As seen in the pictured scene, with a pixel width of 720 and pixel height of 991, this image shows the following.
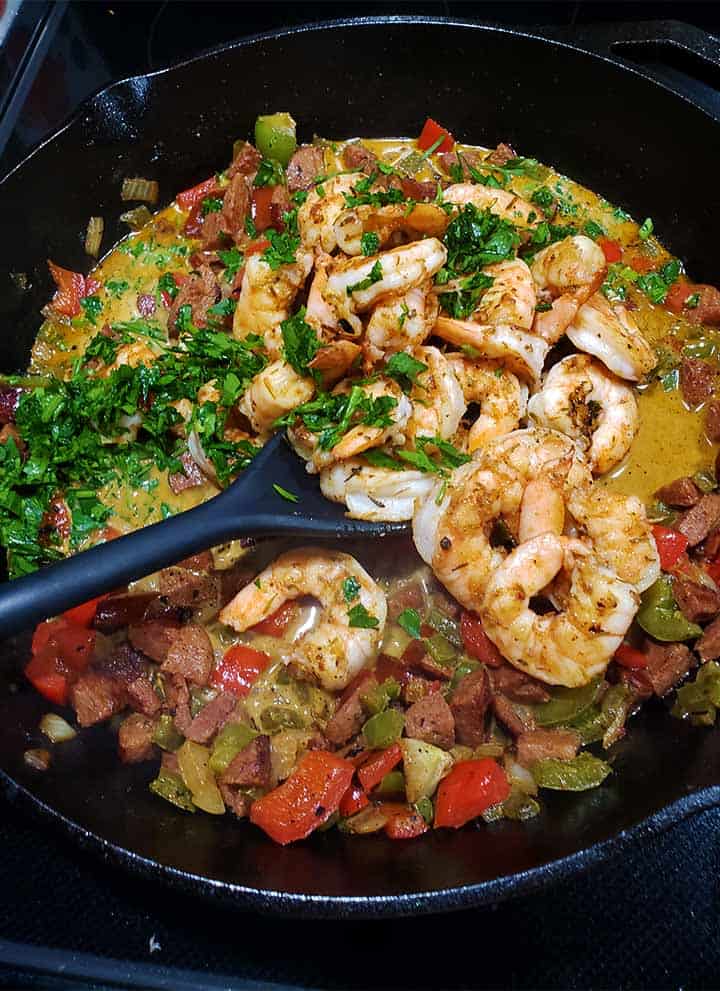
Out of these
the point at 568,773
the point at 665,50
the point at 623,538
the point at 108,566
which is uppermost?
the point at 665,50

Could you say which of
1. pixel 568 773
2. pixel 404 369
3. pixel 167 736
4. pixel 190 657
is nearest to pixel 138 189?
pixel 404 369

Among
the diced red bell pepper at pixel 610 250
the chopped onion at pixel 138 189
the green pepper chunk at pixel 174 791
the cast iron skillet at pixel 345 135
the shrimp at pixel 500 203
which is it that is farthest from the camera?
the chopped onion at pixel 138 189

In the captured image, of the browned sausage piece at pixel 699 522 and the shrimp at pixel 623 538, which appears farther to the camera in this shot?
the browned sausage piece at pixel 699 522

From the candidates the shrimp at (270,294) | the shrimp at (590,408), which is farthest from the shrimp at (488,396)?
the shrimp at (270,294)

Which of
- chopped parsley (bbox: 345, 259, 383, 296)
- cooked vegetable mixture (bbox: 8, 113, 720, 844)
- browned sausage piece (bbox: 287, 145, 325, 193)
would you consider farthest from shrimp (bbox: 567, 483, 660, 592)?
browned sausage piece (bbox: 287, 145, 325, 193)

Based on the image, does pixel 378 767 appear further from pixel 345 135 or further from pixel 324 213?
pixel 345 135

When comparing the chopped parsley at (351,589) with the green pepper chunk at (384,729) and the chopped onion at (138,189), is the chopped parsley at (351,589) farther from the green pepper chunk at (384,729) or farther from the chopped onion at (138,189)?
the chopped onion at (138,189)
